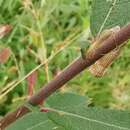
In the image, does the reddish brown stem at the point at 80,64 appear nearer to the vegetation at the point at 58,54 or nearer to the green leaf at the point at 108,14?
the green leaf at the point at 108,14

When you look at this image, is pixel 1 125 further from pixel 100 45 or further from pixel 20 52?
pixel 20 52

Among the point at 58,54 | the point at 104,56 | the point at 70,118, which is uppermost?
the point at 104,56

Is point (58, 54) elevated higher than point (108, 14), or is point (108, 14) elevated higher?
point (108, 14)

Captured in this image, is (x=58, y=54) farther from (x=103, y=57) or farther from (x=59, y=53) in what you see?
(x=103, y=57)

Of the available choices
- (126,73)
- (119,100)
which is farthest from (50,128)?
(126,73)

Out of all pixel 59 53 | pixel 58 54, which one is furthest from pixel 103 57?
pixel 58 54

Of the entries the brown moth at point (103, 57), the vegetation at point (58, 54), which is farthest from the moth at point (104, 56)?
the vegetation at point (58, 54)

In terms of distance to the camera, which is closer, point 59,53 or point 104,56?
point 104,56
